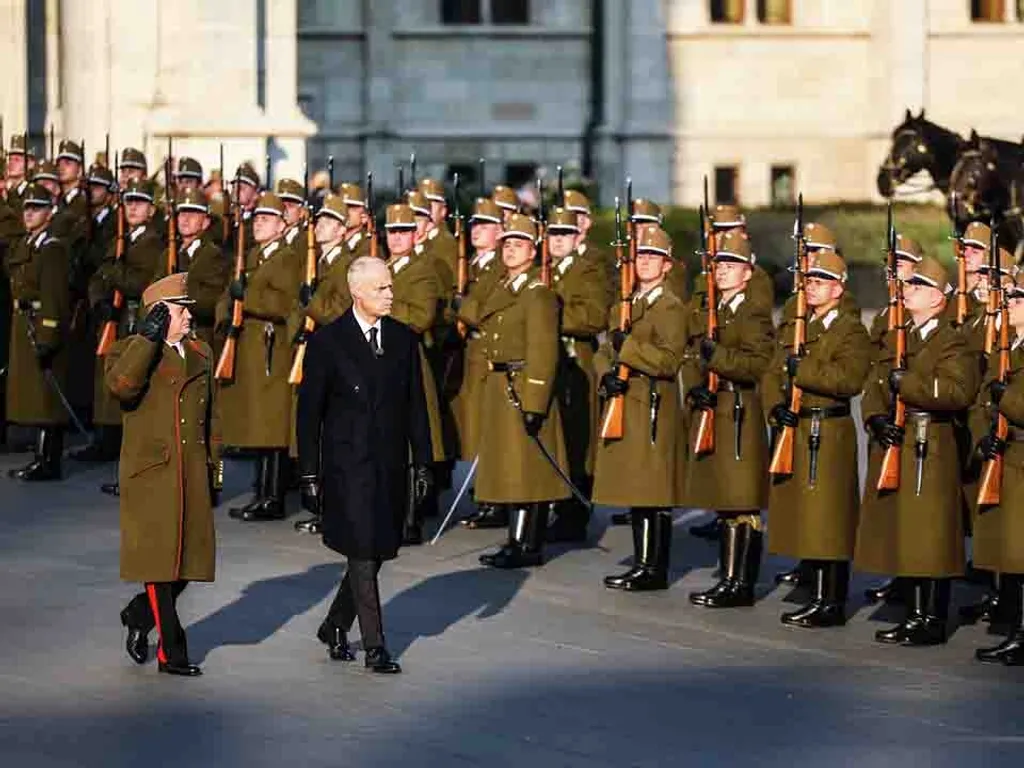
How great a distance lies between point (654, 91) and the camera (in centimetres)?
4125

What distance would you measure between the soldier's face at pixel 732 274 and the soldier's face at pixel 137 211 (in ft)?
17.1

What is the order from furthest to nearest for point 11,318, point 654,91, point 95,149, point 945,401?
point 654,91 → point 95,149 → point 11,318 → point 945,401

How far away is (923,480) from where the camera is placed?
44.4ft

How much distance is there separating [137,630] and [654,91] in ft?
95.5

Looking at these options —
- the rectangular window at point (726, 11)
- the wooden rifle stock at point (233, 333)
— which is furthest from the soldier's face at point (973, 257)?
the rectangular window at point (726, 11)

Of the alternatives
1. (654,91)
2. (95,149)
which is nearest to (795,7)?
(654,91)

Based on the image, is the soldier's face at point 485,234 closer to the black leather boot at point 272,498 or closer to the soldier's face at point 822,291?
the black leather boot at point 272,498

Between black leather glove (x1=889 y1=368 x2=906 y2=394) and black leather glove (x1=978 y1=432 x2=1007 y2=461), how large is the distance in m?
0.44

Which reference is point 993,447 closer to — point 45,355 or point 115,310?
point 115,310

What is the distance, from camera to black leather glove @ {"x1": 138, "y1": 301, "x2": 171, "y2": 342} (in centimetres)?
1233

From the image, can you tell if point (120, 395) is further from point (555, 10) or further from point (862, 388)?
point (555, 10)

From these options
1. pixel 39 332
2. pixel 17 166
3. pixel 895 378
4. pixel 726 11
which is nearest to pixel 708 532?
pixel 895 378

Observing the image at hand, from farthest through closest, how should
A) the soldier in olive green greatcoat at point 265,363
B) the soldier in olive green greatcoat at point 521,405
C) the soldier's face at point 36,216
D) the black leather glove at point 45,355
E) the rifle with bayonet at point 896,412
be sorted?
the soldier's face at point 36,216 → the black leather glove at point 45,355 → the soldier in olive green greatcoat at point 265,363 → the soldier in olive green greatcoat at point 521,405 → the rifle with bayonet at point 896,412

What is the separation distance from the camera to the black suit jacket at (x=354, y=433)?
12.5m
